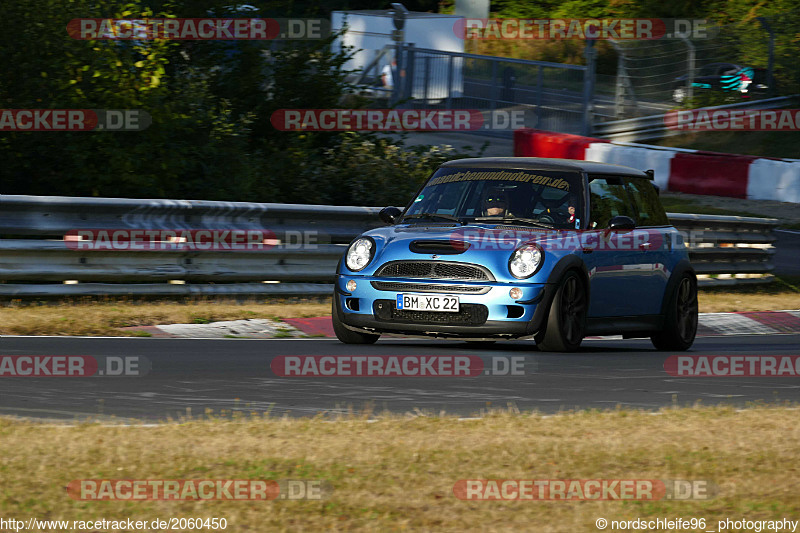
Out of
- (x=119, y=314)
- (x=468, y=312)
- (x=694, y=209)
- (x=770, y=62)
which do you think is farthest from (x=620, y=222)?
(x=770, y=62)

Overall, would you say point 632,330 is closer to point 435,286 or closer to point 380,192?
point 435,286

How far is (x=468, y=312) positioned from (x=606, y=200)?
6.39 feet

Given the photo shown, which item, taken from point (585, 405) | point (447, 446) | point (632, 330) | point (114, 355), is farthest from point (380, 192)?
point (447, 446)

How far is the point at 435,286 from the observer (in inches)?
377

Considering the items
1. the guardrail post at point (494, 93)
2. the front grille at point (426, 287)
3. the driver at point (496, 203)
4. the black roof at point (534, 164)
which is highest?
the guardrail post at point (494, 93)

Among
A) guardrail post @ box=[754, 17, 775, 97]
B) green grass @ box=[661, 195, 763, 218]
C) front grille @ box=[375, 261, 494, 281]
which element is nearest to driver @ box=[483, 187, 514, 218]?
front grille @ box=[375, 261, 494, 281]

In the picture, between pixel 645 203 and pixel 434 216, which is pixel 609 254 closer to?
pixel 645 203

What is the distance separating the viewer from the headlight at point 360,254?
32.6 feet

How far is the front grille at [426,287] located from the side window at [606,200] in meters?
1.39

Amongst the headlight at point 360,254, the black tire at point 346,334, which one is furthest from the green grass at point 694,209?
the headlight at point 360,254

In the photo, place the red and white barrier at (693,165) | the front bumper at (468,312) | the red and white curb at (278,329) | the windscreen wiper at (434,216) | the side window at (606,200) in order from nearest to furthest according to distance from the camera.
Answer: the front bumper at (468,312) < the windscreen wiper at (434,216) < the side window at (606,200) < the red and white curb at (278,329) < the red and white barrier at (693,165)

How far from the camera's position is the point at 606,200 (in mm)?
10797

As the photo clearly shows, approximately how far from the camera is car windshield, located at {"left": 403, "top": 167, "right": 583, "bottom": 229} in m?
10.3

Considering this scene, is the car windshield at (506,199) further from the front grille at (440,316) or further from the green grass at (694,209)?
the green grass at (694,209)
